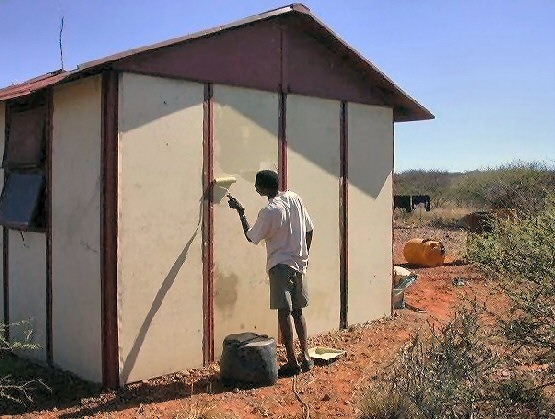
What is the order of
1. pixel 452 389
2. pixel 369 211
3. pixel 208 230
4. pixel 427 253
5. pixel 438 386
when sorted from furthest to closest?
pixel 427 253 < pixel 369 211 < pixel 208 230 < pixel 438 386 < pixel 452 389

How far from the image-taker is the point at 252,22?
22.4 ft

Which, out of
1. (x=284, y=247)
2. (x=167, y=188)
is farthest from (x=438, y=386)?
(x=167, y=188)

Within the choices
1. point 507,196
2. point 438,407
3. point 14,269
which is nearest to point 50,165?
point 14,269

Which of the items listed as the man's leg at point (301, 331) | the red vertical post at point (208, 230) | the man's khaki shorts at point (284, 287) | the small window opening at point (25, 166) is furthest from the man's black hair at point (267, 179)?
the small window opening at point (25, 166)

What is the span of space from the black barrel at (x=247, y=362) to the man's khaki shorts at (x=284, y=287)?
16.1 inches

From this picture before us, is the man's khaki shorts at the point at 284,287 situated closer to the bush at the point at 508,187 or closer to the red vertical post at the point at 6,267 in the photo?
the red vertical post at the point at 6,267

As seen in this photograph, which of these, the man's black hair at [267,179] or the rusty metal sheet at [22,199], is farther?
the rusty metal sheet at [22,199]

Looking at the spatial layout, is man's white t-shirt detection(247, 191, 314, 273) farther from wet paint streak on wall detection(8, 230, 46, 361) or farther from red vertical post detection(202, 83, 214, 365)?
wet paint streak on wall detection(8, 230, 46, 361)

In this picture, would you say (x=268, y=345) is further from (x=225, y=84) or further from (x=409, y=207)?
(x=409, y=207)

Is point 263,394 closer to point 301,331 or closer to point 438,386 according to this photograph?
point 301,331

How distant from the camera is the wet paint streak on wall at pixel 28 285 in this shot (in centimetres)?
659

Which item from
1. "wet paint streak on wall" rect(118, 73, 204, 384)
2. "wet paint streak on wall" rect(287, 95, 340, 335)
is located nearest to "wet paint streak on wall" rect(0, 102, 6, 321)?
"wet paint streak on wall" rect(118, 73, 204, 384)

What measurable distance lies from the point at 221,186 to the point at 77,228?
60.8 inches

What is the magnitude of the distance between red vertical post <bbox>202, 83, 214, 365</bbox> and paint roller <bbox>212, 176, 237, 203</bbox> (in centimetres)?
6
